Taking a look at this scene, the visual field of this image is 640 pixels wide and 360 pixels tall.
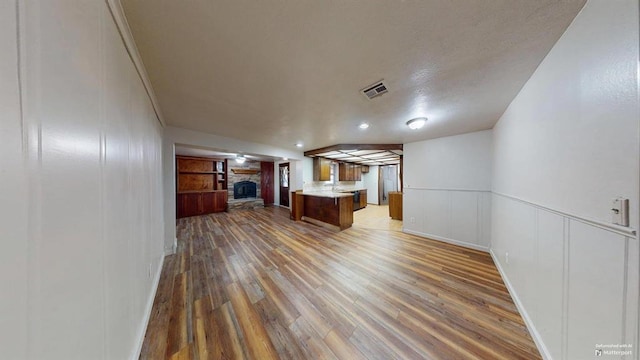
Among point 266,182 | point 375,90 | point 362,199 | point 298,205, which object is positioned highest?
point 375,90

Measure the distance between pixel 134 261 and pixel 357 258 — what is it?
8.56 ft

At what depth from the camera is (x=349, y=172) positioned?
7.26m

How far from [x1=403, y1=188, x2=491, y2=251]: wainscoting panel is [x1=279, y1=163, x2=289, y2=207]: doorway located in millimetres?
4422

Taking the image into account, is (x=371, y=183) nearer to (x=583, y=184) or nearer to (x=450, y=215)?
(x=450, y=215)

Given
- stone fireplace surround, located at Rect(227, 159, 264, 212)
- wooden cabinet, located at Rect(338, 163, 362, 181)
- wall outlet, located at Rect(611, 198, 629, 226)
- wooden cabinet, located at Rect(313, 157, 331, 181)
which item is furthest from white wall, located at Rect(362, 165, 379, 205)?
wall outlet, located at Rect(611, 198, 629, 226)

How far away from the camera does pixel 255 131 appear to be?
344 centimetres

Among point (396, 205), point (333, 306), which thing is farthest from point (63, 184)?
point (396, 205)

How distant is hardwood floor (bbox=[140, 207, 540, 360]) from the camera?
141 centimetres

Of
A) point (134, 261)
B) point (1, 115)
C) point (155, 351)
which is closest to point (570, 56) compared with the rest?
point (1, 115)

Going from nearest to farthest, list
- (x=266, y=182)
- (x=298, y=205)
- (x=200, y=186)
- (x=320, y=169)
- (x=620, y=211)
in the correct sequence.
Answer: (x=620, y=211) → (x=298, y=205) → (x=320, y=169) → (x=200, y=186) → (x=266, y=182)

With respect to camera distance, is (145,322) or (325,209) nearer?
(145,322)

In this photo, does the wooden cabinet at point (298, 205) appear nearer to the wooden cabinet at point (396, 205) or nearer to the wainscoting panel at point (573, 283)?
the wooden cabinet at point (396, 205)

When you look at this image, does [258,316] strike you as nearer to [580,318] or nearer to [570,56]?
[580,318]

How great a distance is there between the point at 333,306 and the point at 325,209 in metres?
2.89
